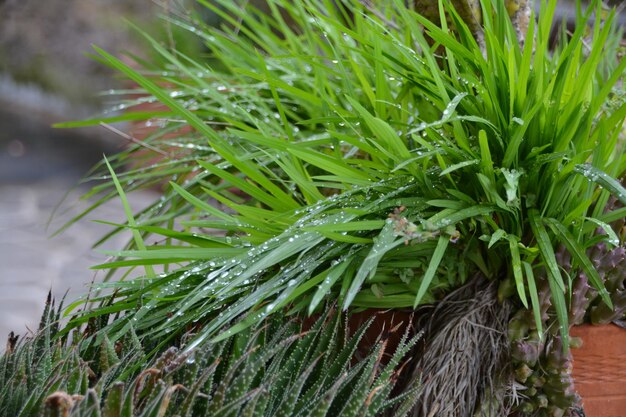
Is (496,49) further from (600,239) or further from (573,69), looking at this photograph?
(600,239)

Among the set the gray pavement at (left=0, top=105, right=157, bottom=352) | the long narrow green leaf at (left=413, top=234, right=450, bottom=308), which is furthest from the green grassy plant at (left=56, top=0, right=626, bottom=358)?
the gray pavement at (left=0, top=105, right=157, bottom=352)

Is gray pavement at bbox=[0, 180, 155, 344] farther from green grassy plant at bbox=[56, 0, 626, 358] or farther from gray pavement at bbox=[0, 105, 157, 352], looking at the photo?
green grassy plant at bbox=[56, 0, 626, 358]

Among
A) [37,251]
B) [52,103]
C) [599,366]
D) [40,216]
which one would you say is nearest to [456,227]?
[599,366]

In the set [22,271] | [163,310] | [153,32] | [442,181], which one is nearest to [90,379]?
[163,310]

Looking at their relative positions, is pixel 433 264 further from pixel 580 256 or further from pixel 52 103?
pixel 52 103

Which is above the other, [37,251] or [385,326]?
[385,326]

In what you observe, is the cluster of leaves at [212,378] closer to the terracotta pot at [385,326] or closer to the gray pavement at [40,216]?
the terracotta pot at [385,326]

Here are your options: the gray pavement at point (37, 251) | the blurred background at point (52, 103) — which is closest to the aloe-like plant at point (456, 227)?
the gray pavement at point (37, 251)
